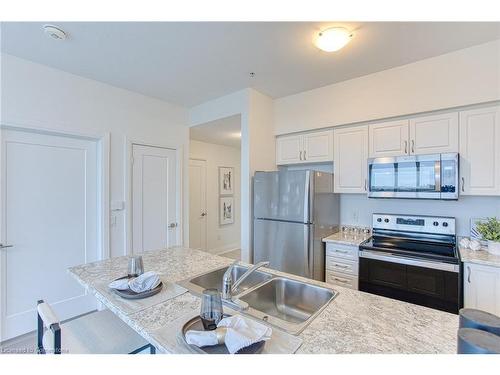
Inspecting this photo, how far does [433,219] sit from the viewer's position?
8.23 feet

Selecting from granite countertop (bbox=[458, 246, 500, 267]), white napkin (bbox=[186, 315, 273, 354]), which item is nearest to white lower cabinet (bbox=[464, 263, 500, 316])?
granite countertop (bbox=[458, 246, 500, 267])

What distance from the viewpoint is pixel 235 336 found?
818 millimetres

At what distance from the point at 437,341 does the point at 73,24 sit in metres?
2.81

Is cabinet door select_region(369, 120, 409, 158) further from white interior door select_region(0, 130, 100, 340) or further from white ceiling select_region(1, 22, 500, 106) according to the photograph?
white interior door select_region(0, 130, 100, 340)

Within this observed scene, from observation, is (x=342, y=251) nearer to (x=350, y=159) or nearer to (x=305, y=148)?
(x=350, y=159)

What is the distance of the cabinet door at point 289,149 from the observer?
10.4ft

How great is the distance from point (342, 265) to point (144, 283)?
6.58 ft

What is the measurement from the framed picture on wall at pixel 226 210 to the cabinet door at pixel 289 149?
238 cm

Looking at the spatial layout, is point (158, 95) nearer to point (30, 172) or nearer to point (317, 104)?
point (30, 172)

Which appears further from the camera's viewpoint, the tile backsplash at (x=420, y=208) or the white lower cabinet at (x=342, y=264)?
the white lower cabinet at (x=342, y=264)

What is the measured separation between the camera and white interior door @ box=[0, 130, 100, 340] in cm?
228

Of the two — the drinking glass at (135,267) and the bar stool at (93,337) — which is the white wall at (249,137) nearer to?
the drinking glass at (135,267)

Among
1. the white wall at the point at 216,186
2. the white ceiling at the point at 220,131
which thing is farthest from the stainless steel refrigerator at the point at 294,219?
the white wall at the point at 216,186
